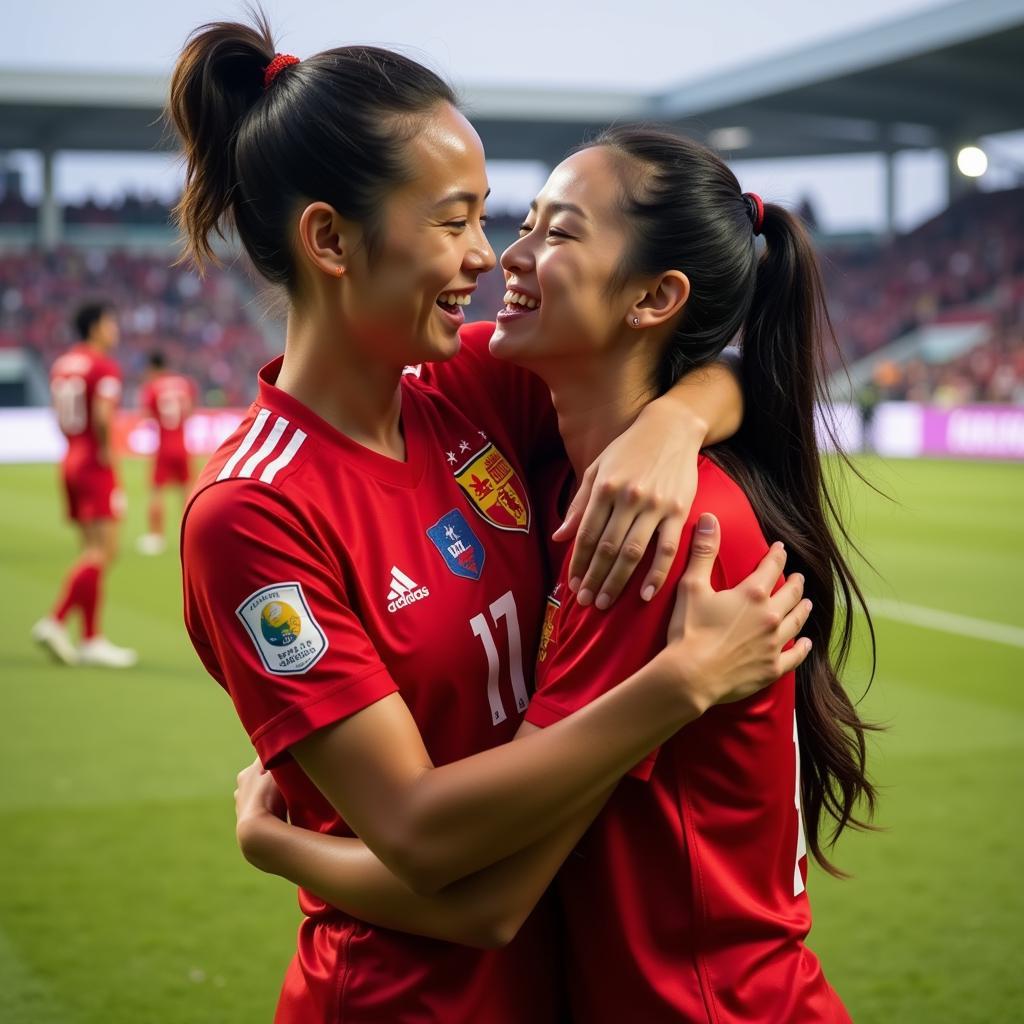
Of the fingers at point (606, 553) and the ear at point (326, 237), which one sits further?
the ear at point (326, 237)

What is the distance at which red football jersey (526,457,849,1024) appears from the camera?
199 centimetres

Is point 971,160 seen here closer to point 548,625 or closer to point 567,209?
point 567,209

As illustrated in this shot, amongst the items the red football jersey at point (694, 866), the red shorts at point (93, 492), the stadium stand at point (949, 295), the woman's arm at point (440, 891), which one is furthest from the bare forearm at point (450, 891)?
the stadium stand at point (949, 295)

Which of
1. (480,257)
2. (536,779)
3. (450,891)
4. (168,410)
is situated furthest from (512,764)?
(168,410)

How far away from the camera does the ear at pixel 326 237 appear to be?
84.4 inches

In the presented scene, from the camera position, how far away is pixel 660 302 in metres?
2.28

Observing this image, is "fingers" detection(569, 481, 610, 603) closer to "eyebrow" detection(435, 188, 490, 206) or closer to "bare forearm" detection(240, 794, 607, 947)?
"bare forearm" detection(240, 794, 607, 947)

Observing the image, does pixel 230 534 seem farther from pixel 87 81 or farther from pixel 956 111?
pixel 956 111

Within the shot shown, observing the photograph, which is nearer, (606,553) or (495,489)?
(606,553)

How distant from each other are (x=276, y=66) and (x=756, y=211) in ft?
2.69

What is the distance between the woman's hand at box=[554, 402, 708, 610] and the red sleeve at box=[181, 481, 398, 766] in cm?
33

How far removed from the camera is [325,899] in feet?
6.72

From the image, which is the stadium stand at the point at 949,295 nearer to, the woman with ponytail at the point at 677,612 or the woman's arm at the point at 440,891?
the woman with ponytail at the point at 677,612

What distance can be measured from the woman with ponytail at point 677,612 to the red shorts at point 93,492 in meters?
7.63
